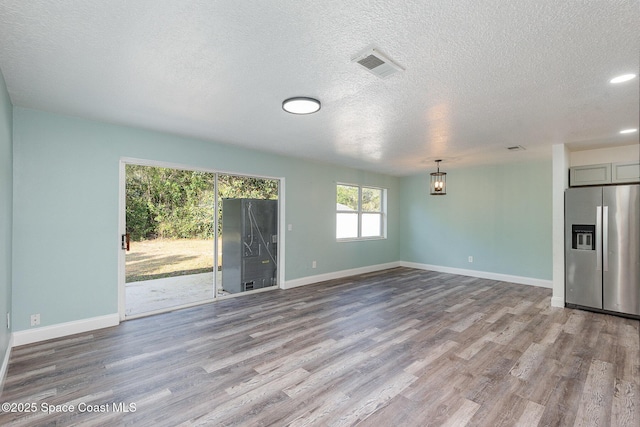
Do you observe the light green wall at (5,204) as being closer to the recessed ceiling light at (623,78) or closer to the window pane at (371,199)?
the recessed ceiling light at (623,78)

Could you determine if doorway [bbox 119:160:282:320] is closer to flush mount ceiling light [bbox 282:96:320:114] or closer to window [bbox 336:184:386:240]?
window [bbox 336:184:386:240]

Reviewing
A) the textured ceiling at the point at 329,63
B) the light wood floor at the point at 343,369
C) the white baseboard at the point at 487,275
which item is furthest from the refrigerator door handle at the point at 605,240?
the white baseboard at the point at 487,275

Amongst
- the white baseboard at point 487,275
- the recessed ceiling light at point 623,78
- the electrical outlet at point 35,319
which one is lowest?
the white baseboard at point 487,275

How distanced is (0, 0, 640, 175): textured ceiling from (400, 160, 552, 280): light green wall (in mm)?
2106

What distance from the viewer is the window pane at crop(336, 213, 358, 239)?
6.51 m

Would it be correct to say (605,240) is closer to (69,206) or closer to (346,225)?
(346,225)

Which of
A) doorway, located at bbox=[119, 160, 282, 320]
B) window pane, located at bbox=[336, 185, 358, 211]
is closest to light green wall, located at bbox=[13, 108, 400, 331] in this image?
doorway, located at bbox=[119, 160, 282, 320]

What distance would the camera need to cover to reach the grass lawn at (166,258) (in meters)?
4.61

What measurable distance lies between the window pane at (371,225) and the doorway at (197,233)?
8.52 ft

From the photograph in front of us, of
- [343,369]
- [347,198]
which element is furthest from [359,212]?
[343,369]

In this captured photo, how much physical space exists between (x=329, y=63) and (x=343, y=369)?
2.48 m

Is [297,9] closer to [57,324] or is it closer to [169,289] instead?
[57,324]

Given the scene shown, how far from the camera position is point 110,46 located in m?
1.91

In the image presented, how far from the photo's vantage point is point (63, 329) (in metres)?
3.14
